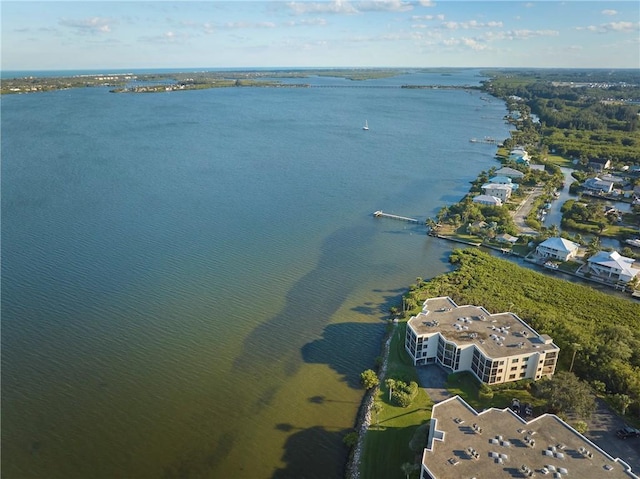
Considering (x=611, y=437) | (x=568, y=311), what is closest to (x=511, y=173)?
(x=568, y=311)

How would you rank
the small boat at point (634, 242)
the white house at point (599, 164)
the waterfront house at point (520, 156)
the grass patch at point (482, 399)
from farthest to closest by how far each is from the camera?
1. the waterfront house at point (520, 156)
2. the white house at point (599, 164)
3. the small boat at point (634, 242)
4. the grass patch at point (482, 399)

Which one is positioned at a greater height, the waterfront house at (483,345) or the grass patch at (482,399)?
the waterfront house at (483,345)

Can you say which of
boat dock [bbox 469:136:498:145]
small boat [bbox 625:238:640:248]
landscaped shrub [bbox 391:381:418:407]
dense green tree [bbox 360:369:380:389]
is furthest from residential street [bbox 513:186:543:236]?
boat dock [bbox 469:136:498:145]

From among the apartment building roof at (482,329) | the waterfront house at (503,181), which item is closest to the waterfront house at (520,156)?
the waterfront house at (503,181)

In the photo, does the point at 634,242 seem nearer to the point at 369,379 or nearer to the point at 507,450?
the point at 369,379

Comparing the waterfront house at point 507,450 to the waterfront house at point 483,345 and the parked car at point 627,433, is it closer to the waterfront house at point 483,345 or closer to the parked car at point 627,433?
the parked car at point 627,433
